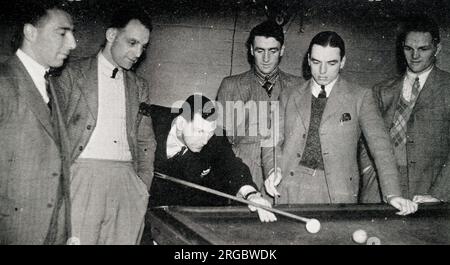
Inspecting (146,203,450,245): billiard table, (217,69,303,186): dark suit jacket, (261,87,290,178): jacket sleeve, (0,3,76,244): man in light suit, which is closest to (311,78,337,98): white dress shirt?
(261,87,290,178): jacket sleeve

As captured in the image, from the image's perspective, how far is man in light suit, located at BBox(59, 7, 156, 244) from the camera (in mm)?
2578

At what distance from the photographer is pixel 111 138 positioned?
2713 millimetres

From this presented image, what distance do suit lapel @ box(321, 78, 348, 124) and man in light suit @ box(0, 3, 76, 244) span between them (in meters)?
1.62

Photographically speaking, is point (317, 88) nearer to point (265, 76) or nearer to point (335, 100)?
point (335, 100)

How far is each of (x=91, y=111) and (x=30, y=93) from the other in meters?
0.61

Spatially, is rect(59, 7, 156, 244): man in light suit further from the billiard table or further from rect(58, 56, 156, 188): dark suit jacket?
the billiard table

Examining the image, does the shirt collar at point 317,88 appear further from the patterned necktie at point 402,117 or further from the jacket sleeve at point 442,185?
the jacket sleeve at point 442,185

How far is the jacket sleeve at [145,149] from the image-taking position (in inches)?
113

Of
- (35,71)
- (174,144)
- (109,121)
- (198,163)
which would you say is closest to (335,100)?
(198,163)

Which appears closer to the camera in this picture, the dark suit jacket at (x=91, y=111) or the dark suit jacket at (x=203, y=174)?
the dark suit jacket at (x=91, y=111)

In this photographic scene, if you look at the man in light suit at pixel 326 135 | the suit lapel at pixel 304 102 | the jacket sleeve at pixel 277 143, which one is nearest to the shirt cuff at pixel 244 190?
the man in light suit at pixel 326 135

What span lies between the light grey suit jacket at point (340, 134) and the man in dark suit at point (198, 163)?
1.23 ft

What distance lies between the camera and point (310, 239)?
78.2 inches
